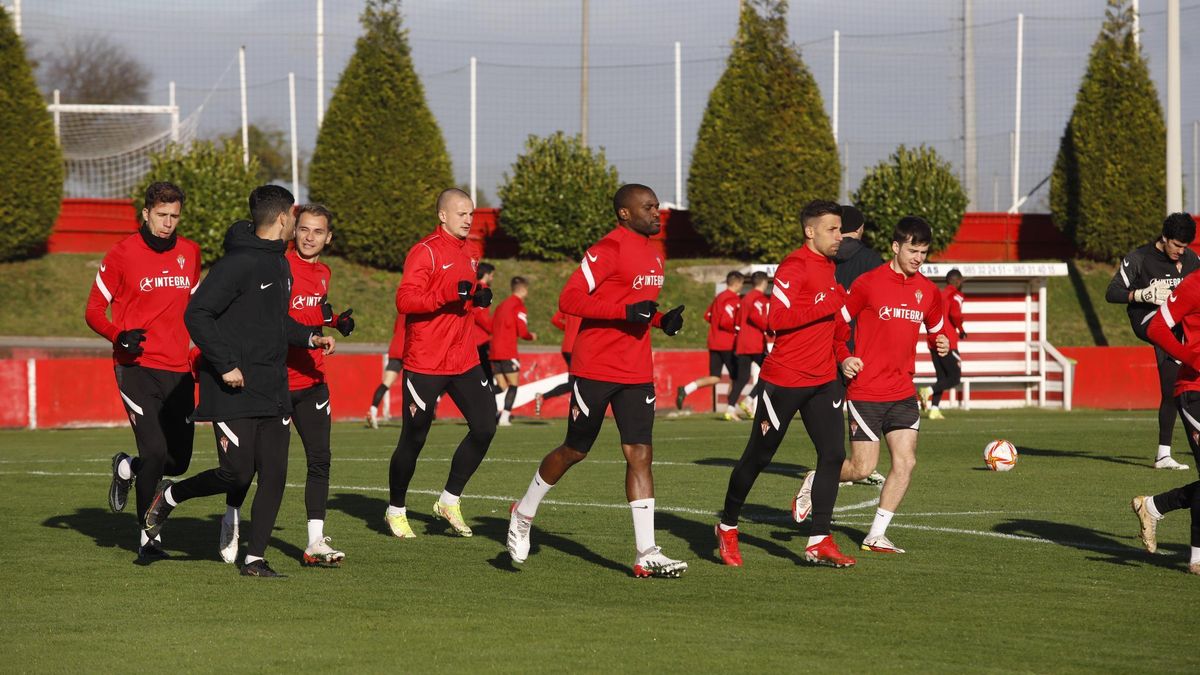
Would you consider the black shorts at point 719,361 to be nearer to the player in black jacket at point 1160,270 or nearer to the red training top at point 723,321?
the red training top at point 723,321

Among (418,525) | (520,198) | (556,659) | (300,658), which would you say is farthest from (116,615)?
(520,198)

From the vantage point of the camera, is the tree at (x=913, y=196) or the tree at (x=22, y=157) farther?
the tree at (x=913, y=196)

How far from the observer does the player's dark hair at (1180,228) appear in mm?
12289

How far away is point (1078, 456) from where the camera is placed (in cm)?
1534

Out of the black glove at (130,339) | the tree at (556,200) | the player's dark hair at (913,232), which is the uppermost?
the tree at (556,200)

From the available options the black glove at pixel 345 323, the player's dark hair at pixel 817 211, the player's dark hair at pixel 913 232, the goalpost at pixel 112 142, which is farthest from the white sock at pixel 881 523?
the goalpost at pixel 112 142

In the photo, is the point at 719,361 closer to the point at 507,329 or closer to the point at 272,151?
the point at 507,329

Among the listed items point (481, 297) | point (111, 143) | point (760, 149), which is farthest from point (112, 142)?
point (481, 297)

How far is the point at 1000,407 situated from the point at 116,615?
20.9m

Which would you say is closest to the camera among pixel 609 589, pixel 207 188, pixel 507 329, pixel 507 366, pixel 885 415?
pixel 609 589

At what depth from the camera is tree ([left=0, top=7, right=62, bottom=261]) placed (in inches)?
1377

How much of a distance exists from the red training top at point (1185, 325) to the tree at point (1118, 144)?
106ft

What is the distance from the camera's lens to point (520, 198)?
38.2m

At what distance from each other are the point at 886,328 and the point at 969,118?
34.7 m
